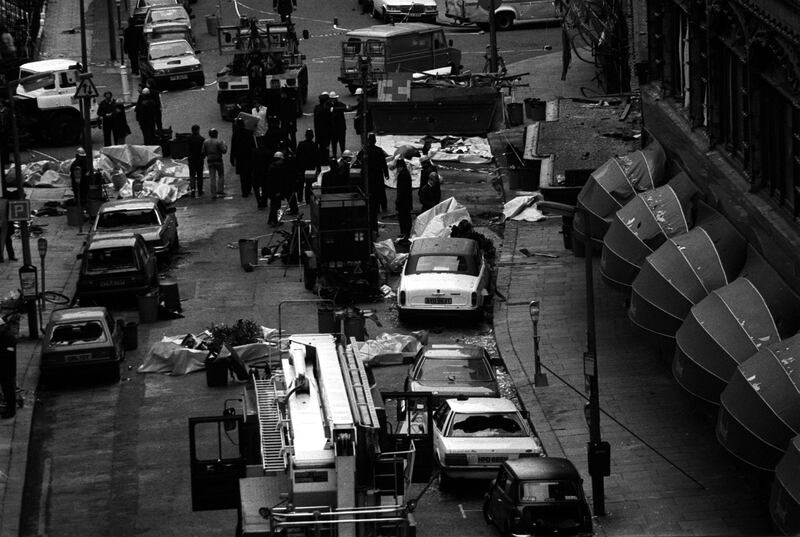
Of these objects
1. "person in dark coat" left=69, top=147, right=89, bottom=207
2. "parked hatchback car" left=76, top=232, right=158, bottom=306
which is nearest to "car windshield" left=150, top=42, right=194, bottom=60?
"person in dark coat" left=69, top=147, right=89, bottom=207

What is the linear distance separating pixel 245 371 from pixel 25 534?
24.7 feet

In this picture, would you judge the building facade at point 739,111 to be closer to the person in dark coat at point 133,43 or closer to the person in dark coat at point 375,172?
the person in dark coat at point 375,172

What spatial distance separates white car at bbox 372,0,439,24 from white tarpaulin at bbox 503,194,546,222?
76.2ft

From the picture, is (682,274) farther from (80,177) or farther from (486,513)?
(80,177)

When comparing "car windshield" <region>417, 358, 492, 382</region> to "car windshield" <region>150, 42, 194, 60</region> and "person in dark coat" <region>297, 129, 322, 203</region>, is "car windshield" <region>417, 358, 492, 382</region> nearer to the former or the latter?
"person in dark coat" <region>297, 129, 322, 203</region>

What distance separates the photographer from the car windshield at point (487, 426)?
100.0ft

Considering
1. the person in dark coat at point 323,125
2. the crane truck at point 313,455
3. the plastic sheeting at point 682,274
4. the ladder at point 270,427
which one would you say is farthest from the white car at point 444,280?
the ladder at point 270,427

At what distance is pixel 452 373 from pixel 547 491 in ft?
22.2

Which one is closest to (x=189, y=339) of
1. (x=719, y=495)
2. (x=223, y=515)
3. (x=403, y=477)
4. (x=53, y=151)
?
(x=223, y=515)

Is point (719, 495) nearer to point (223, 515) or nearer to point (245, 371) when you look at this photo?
point (223, 515)

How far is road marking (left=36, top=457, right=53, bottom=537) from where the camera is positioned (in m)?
29.9

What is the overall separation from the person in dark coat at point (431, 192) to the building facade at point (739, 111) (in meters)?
5.47

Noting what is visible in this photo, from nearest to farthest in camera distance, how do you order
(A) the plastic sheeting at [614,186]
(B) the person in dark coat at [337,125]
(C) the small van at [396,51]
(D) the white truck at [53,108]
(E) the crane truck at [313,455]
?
(E) the crane truck at [313,455], (A) the plastic sheeting at [614,186], (B) the person in dark coat at [337,125], (D) the white truck at [53,108], (C) the small van at [396,51]

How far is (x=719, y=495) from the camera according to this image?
29891 mm
